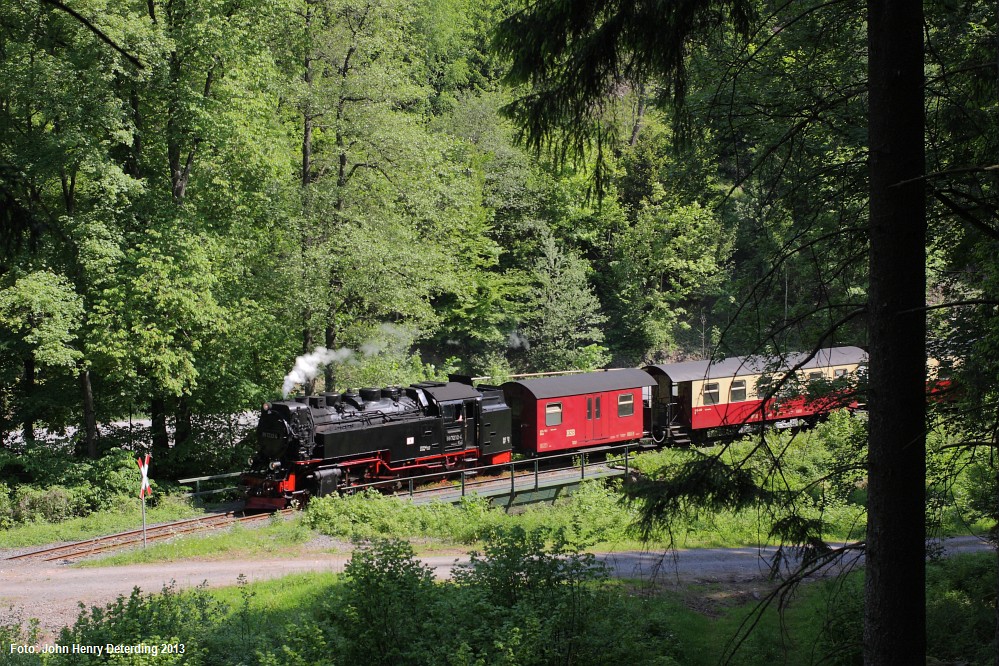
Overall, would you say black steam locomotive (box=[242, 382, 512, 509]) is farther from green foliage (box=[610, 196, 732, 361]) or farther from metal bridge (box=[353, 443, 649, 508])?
green foliage (box=[610, 196, 732, 361])

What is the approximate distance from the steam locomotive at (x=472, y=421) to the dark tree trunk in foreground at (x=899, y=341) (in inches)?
487

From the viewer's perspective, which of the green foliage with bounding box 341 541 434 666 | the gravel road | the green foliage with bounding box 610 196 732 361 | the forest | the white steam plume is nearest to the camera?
the green foliage with bounding box 341 541 434 666

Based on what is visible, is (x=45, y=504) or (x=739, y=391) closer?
(x=45, y=504)

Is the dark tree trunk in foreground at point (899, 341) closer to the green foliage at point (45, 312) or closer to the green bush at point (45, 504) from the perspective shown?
the green foliage at point (45, 312)

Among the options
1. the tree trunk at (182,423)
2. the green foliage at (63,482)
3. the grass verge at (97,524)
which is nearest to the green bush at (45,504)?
the green foliage at (63,482)

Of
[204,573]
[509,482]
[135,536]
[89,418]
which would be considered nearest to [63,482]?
[89,418]

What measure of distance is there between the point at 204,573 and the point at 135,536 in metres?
3.60

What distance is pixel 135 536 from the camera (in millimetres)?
17312

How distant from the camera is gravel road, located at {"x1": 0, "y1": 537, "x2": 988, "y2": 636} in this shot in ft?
43.2

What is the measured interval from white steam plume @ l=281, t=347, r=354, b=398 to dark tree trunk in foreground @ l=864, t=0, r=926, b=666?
18585 mm

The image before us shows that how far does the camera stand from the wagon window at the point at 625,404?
2423cm

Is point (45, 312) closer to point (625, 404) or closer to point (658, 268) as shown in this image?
point (625, 404)

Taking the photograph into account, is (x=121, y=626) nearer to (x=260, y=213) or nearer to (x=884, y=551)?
(x=884, y=551)

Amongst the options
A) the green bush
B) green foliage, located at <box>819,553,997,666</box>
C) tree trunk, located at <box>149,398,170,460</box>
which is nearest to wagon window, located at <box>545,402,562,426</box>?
tree trunk, located at <box>149,398,170,460</box>
